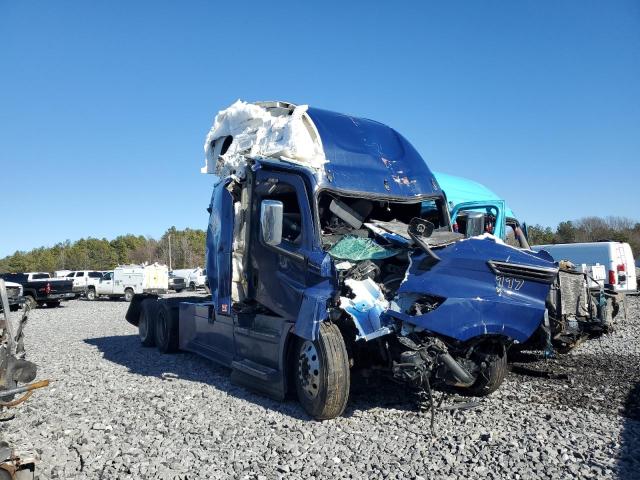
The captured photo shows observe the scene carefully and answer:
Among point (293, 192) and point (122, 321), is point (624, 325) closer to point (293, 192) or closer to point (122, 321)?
point (293, 192)

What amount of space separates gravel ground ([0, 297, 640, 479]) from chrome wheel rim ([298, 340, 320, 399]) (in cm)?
31

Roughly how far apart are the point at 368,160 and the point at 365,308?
7.62 ft

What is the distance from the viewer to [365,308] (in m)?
5.11

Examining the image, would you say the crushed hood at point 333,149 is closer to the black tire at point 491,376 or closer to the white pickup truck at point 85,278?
the black tire at point 491,376

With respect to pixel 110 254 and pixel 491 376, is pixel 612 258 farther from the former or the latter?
pixel 110 254

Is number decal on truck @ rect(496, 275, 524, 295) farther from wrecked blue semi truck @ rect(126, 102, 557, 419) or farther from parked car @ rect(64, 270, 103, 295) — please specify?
parked car @ rect(64, 270, 103, 295)

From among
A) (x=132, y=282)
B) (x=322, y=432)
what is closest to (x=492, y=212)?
(x=322, y=432)

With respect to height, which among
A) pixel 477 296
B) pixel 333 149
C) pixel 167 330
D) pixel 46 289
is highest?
pixel 333 149

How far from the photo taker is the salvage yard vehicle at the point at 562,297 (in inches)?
228

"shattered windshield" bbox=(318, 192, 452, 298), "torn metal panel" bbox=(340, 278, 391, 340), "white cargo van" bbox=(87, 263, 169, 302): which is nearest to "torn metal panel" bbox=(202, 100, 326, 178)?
"shattered windshield" bbox=(318, 192, 452, 298)

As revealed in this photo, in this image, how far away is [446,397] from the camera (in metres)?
6.23

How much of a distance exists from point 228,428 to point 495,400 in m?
3.07

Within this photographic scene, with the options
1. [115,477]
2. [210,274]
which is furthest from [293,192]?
[115,477]

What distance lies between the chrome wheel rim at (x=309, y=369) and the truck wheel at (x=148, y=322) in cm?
598
